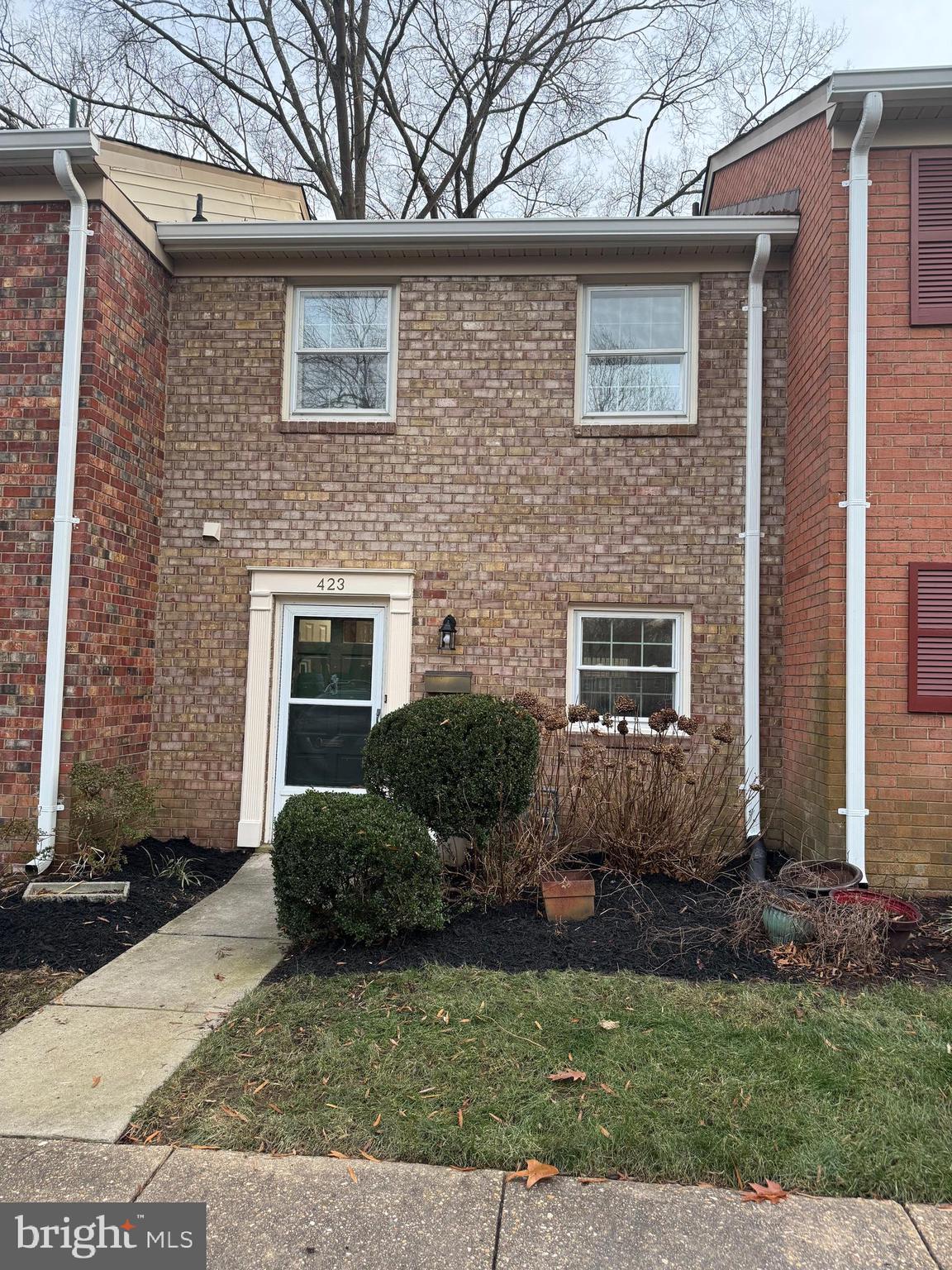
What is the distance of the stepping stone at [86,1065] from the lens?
3004 mm

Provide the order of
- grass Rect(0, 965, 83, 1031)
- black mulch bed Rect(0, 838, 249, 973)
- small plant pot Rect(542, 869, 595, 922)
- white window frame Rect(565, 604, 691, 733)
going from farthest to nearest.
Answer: white window frame Rect(565, 604, 691, 733) → small plant pot Rect(542, 869, 595, 922) → black mulch bed Rect(0, 838, 249, 973) → grass Rect(0, 965, 83, 1031)

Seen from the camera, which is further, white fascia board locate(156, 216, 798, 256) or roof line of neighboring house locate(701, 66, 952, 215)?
white fascia board locate(156, 216, 798, 256)

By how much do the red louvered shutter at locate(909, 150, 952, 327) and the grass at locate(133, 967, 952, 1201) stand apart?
14.8ft

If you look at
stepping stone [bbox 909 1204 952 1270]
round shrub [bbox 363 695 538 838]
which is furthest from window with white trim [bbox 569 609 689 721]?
stepping stone [bbox 909 1204 952 1270]

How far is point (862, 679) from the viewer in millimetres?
5684

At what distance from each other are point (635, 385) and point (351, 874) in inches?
192

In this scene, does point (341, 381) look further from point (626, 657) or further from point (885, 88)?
point (885, 88)

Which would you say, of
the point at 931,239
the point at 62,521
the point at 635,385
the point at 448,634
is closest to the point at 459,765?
the point at 448,634

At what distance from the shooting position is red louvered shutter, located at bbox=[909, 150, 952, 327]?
5.88 meters

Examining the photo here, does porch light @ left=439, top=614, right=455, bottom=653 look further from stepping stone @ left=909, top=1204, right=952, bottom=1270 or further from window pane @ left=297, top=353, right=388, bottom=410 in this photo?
stepping stone @ left=909, top=1204, right=952, bottom=1270

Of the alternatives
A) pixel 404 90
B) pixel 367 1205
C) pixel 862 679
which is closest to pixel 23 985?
pixel 367 1205

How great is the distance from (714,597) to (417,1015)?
4.42 metres

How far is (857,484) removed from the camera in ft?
18.9

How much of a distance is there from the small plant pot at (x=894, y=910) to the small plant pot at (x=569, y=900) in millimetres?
1369
